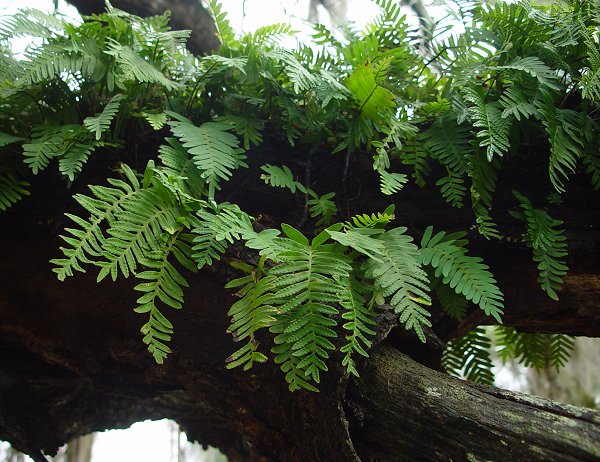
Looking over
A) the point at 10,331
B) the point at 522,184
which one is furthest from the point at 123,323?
the point at 522,184

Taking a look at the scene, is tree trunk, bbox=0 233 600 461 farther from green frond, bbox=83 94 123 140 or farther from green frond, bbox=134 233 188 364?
green frond, bbox=83 94 123 140

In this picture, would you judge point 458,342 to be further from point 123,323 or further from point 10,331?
point 10,331

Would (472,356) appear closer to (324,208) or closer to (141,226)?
(324,208)

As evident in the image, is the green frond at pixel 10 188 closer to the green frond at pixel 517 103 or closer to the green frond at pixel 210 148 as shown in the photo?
the green frond at pixel 210 148

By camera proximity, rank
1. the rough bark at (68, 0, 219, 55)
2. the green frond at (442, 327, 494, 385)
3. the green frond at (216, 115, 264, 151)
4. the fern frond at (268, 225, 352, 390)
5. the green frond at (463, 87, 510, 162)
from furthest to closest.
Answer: the rough bark at (68, 0, 219, 55) < the green frond at (442, 327, 494, 385) < the green frond at (216, 115, 264, 151) < the green frond at (463, 87, 510, 162) < the fern frond at (268, 225, 352, 390)

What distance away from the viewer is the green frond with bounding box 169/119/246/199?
1435 mm

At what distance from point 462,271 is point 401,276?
0.79ft

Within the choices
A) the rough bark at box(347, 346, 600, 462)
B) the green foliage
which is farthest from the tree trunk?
the green foliage

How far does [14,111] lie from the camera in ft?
5.69

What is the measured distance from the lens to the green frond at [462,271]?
1351mm

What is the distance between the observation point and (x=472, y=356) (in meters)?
2.16

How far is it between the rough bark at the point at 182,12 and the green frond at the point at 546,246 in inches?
84.7

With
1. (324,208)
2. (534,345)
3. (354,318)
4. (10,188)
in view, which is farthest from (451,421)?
(10,188)

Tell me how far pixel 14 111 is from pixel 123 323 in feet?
2.93
